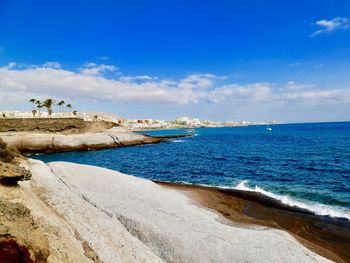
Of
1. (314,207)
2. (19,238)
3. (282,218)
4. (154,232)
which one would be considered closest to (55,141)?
(282,218)

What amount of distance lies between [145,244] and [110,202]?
205 inches

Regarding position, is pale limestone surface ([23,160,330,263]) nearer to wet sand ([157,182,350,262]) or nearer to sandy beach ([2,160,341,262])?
sandy beach ([2,160,341,262])

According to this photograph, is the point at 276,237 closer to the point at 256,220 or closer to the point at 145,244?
the point at 256,220

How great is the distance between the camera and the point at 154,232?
13.4 m

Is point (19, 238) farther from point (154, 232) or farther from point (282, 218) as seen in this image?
point (282, 218)

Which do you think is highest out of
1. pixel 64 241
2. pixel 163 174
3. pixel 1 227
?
pixel 1 227

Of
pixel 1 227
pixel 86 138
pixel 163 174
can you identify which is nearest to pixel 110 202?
pixel 1 227

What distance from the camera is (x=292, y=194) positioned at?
26672 millimetres

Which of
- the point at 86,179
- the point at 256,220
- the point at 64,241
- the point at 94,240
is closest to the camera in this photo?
the point at 64,241

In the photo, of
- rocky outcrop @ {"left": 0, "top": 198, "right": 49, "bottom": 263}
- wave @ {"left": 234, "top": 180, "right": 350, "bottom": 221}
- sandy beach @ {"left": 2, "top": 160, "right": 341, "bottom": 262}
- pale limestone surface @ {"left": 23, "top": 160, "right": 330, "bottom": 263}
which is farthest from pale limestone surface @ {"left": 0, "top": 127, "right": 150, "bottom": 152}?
rocky outcrop @ {"left": 0, "top": 198, "right": 49, "bottom": 263}

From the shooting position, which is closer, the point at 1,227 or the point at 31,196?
the point at 1,227

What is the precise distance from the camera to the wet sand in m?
15.7

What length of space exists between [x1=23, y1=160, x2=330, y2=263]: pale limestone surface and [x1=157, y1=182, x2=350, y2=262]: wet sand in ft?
7.14

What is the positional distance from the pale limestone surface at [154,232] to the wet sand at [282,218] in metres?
2.18
